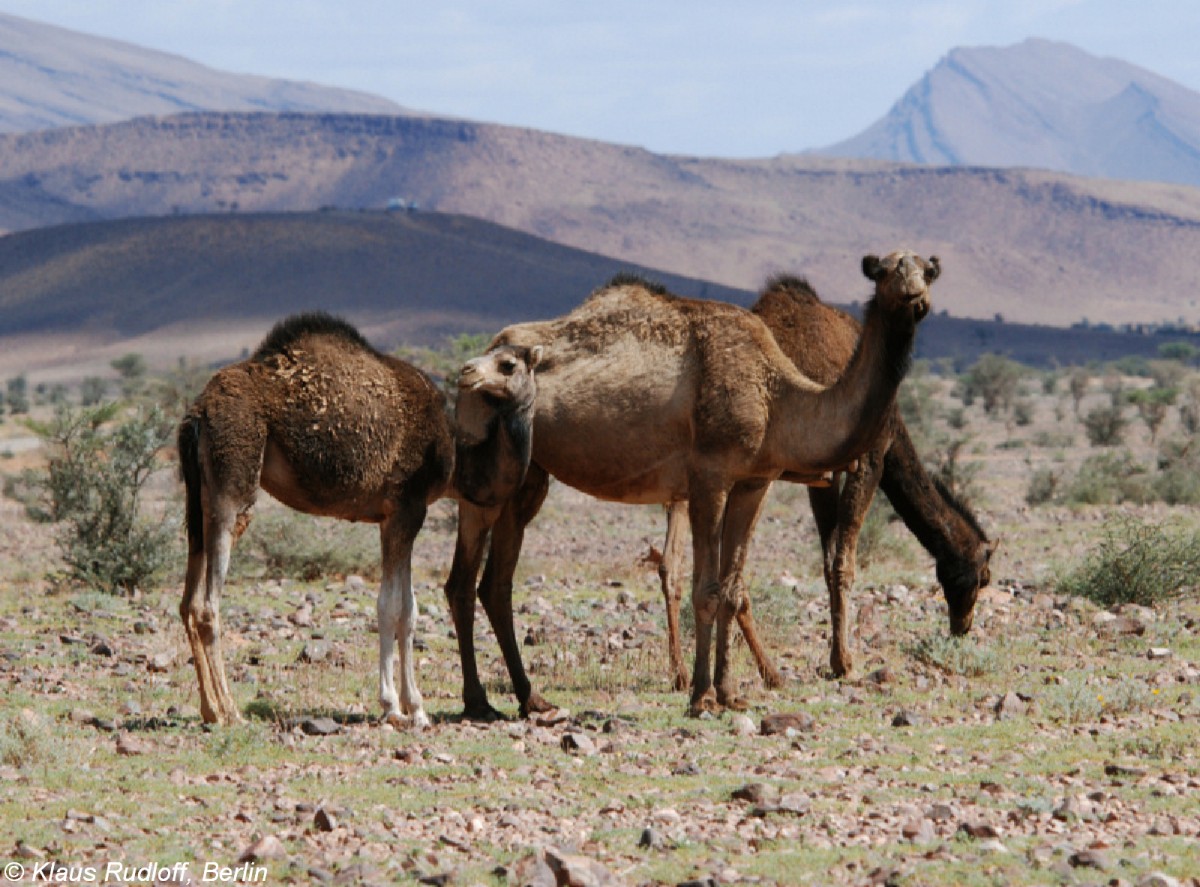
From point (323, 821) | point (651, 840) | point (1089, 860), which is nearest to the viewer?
point (1089, 860)

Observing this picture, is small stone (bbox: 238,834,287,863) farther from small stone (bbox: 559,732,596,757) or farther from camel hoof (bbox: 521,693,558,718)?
camel hoof (bbox: 521,693,558,718)

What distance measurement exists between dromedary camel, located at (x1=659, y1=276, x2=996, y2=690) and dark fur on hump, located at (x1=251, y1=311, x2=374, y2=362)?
3.01 m

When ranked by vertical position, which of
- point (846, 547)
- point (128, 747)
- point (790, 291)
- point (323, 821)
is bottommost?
point (128, 747)

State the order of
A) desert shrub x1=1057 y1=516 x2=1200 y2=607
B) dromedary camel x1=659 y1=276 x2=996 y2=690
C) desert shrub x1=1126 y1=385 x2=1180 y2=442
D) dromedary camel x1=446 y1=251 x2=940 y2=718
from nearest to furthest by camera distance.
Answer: dromedary camel x1=446 y1=251 x2=940 y2=718
dromedary camel x1=659 y1=276 x2=996 y2=690
desert shrub x1=1057 y1=516 x2=1200 y2=607
desert shrub x1=1126 y1=385 x2=1180 y2=442

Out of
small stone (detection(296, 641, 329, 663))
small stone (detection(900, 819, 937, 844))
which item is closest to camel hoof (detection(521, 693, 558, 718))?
small stone (detection(296, 641, 329, 663))

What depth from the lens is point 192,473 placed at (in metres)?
9.05

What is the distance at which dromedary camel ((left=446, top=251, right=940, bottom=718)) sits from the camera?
926 cm

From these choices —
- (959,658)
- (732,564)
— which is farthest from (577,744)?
(959,658)

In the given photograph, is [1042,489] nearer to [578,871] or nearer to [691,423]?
[691,423]

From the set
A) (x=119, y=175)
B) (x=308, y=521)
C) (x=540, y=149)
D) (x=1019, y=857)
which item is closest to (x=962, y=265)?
(x=540, y=149)

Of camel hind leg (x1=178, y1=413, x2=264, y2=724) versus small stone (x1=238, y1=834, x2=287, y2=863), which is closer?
small stone (x1=238, y1=834, x2=287, y2=863)

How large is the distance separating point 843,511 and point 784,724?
279cm

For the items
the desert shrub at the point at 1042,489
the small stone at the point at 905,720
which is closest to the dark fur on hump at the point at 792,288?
the small stone at the point at 905,720

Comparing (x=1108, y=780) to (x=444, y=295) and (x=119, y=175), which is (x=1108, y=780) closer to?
(x=444, y=295)
